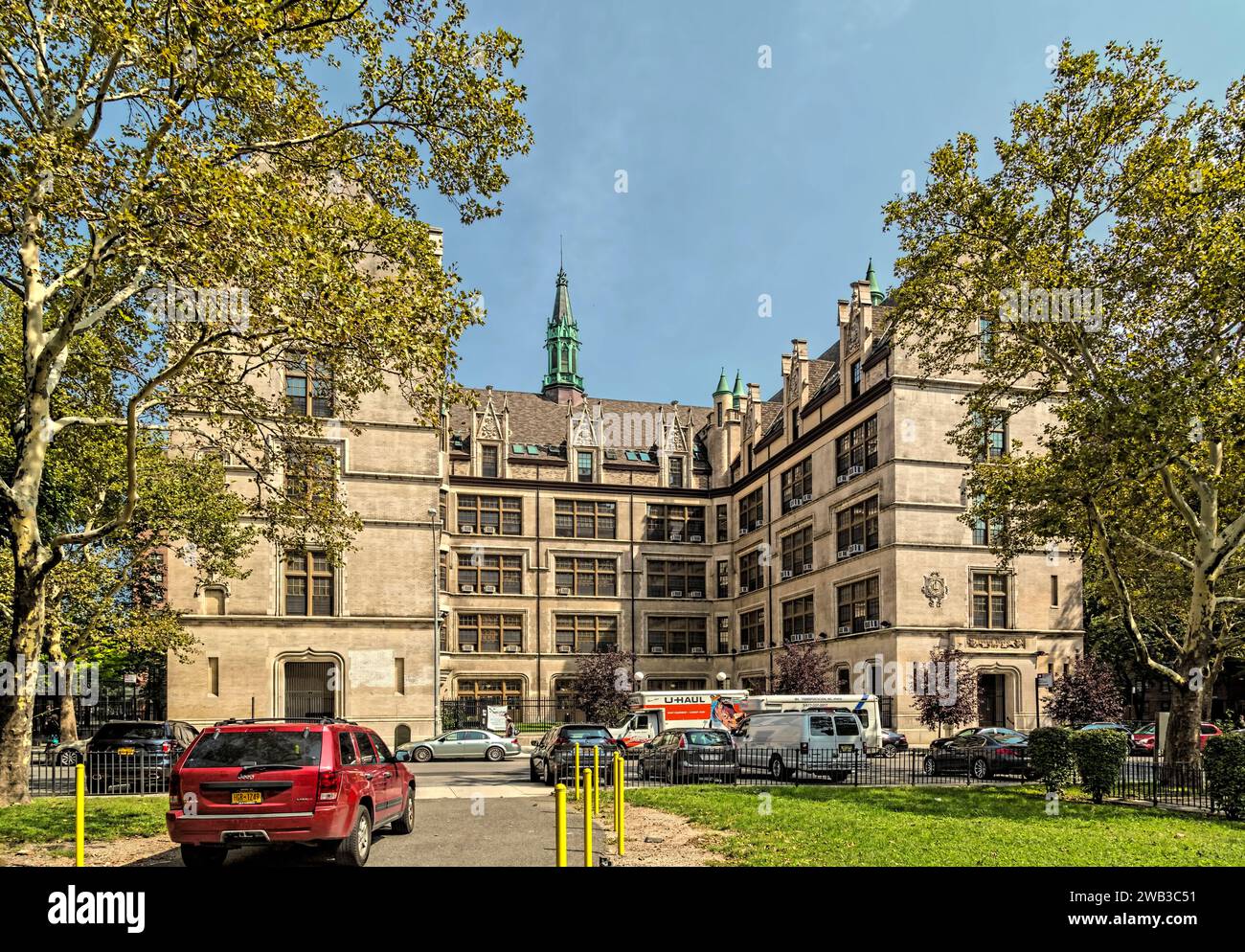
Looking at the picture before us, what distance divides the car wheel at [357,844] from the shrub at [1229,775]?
14.3m

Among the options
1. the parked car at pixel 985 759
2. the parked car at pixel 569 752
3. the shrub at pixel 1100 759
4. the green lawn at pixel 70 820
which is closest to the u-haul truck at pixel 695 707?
the parked car at pixel 569 752

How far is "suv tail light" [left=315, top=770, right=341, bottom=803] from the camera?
37.9ft

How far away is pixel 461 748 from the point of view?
38469 millimetres

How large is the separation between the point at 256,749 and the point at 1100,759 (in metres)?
16.1

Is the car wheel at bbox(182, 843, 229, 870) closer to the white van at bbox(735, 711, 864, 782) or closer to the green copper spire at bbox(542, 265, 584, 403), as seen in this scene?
the white van at bbox(735, 711, 864, 782)

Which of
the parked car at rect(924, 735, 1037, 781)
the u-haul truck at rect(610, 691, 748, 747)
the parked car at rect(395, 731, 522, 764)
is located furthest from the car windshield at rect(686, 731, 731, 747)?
the parked car at rect(395, 731, 522, 764)

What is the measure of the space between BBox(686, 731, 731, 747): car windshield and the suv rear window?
1475cm

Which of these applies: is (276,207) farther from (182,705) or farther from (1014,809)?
(182,705)

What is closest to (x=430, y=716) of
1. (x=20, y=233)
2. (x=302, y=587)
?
(x=302, y=587)

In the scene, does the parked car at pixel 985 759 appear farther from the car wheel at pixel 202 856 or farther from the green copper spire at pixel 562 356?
the green copper spire at pixel 562 356

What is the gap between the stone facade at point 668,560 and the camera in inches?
1722

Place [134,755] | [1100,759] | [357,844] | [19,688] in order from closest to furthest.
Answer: [357,844], [19,688], [1100,759], [134,755]

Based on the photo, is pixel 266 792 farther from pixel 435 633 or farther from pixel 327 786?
pixel 435 633

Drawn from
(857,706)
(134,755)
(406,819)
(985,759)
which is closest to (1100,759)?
(985,759)
